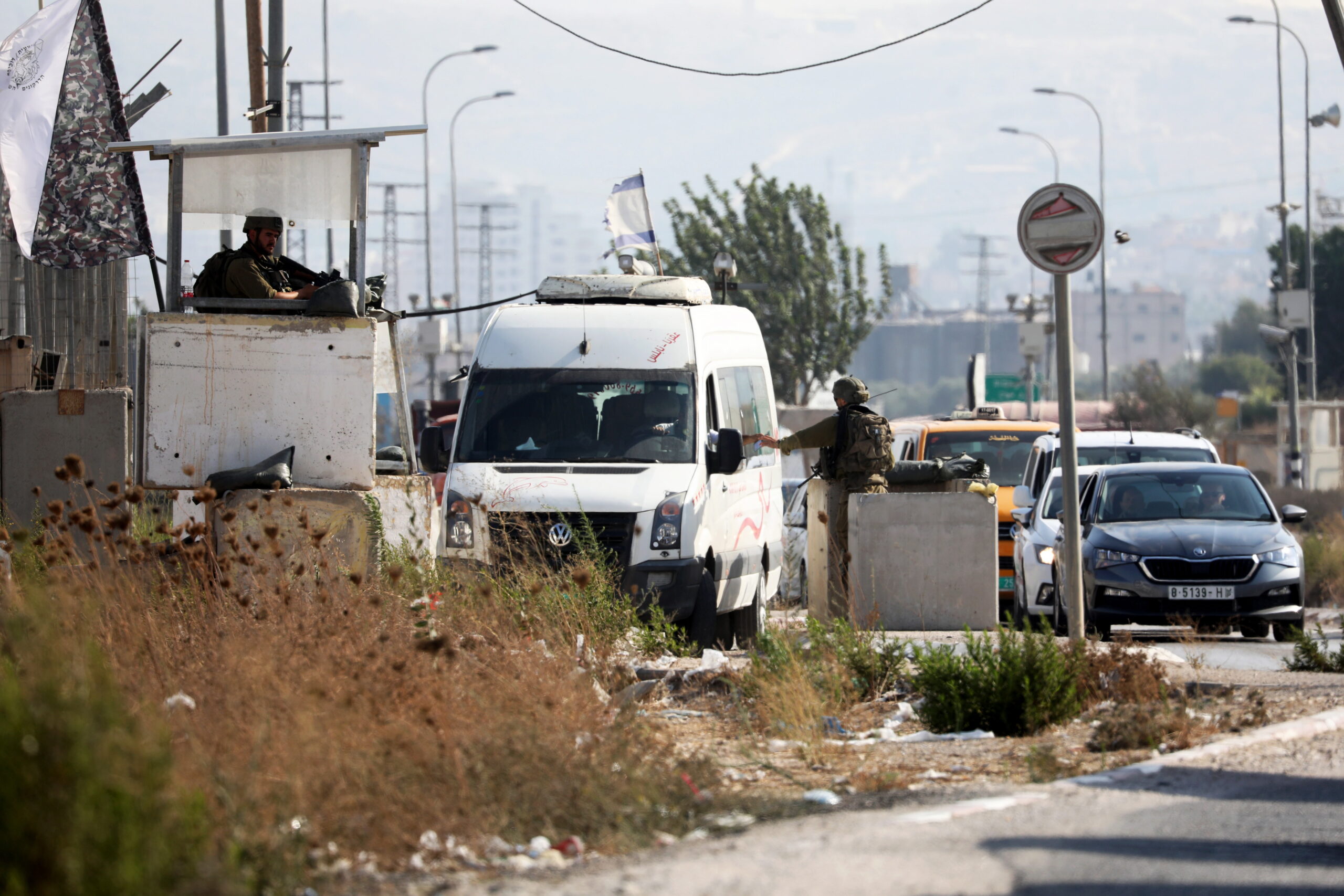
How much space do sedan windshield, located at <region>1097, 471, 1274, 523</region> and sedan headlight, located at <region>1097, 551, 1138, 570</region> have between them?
0.73m

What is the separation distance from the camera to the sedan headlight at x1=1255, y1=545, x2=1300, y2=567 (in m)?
13.3

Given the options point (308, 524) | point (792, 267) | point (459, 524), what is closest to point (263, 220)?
point (459, 524)

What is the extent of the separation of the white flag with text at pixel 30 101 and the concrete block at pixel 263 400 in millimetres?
3088

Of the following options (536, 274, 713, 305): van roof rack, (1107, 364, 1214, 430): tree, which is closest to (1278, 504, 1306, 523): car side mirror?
(536, 274, 713, 305): van roof rack

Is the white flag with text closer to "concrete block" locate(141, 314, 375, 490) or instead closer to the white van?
"concrete block" locate(141, 314, 375, 490)

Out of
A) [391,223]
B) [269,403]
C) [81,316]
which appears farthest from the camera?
[391,223]

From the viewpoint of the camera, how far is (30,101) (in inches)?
524

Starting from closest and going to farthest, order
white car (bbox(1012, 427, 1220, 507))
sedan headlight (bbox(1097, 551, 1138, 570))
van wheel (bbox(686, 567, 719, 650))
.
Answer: van wheel (bbox(686, 567, 719, 650))
sedan headlight (bbox(1097, 551, 1138, 570))
white car (bbox(1012, 427, 1220, 507))

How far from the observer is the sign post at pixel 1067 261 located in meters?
9.68

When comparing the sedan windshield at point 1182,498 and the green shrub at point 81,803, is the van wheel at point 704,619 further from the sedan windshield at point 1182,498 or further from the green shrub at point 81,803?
the green shrub at point 81,803

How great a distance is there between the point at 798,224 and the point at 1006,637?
4389 cm

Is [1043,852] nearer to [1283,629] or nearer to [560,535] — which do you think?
[560,535]

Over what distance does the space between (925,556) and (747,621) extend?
1461 mm

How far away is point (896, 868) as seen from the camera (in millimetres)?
4984
